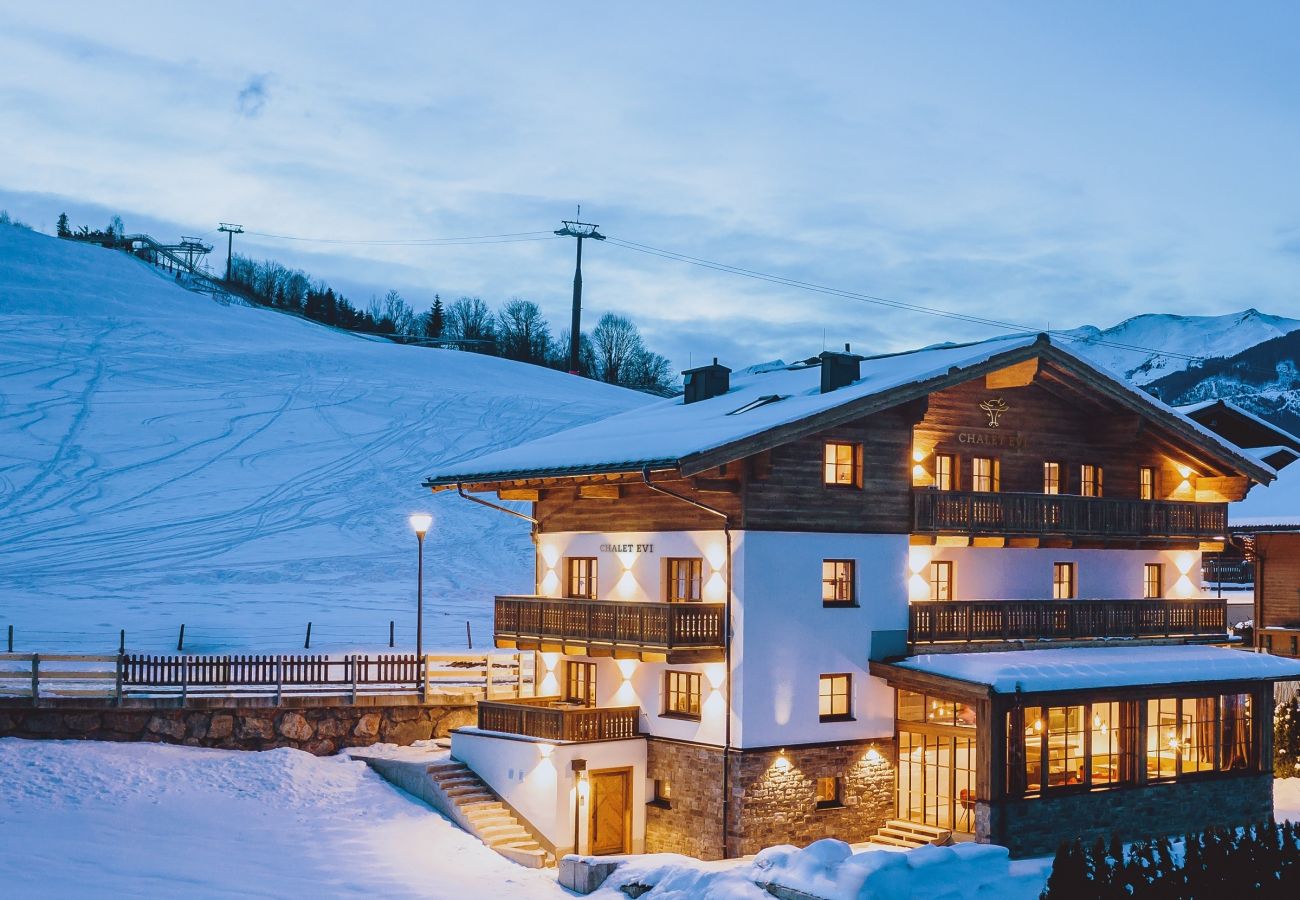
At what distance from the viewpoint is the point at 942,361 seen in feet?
102

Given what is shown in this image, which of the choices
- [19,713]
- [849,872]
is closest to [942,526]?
[849,872]

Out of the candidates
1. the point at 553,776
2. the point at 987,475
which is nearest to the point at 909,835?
the point at 553,776

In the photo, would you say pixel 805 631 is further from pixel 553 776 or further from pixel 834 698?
pixel 553 776

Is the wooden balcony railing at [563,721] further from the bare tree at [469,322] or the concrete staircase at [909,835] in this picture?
the bare tree at [469,322]

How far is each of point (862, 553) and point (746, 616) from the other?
324cm

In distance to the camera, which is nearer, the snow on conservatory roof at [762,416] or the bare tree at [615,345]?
the snow on conservatory roof at [762,416]

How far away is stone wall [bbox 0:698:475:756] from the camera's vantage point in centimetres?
2991

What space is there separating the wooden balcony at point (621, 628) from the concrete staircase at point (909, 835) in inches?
203

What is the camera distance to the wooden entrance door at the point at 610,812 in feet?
95.2

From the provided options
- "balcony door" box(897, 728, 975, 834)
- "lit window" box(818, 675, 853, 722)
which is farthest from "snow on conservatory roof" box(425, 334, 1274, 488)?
"balcony door" box(897, 728, 975, 834)

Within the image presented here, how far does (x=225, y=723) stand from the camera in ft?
101

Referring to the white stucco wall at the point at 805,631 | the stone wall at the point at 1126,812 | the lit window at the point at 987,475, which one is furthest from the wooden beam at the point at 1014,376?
the stone wall at the point at 1126,812

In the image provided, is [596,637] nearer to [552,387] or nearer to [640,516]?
[640,516]

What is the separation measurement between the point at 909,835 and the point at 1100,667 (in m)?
5.23
